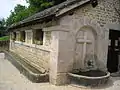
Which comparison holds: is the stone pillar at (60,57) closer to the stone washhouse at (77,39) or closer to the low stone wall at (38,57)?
the stone washhouse at (77,39)

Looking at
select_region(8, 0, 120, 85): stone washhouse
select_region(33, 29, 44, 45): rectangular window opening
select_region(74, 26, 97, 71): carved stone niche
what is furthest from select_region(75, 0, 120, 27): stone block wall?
select_region(33, 29, 44, 45): rectangular window opening

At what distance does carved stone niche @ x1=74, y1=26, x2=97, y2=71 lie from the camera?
26.2ft

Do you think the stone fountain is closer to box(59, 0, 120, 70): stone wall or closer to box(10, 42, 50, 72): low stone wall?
box(59, 0, 120, 70): stone wall

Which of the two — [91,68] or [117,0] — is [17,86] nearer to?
[91,68]

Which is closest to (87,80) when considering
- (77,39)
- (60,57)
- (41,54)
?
(60,57)

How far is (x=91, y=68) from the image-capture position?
27.8 ft

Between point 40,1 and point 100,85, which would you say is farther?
point 40,1

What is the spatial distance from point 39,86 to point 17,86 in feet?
2.91

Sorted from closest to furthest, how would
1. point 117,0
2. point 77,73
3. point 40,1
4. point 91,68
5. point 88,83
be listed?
1. point 88,83
2. point 77,73
3. point 91,68
4. point 117,0
5. point 40,1

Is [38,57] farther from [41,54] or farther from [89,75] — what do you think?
[89,75]

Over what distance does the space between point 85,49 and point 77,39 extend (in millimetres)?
675

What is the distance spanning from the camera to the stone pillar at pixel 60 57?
24.1 feet

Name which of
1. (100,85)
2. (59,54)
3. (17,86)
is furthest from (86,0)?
(17,86)

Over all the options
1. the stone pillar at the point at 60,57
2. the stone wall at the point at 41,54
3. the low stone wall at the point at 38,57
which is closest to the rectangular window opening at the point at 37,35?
the stone wall at the point at 41,54
